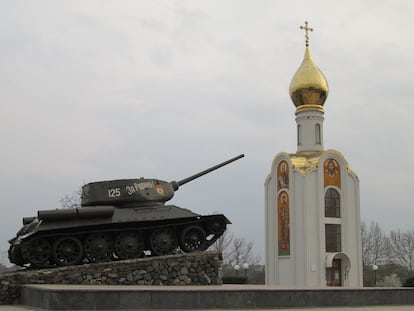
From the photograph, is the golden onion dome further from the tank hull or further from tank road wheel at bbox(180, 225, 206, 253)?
tank road wheel at bbox(180, 225, 206, 253)

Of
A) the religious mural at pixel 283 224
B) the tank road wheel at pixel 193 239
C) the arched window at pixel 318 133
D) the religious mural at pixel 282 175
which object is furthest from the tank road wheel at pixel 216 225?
the arched window at pixel 318 133

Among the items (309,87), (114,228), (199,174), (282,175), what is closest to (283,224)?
(282,175)

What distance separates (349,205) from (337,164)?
2537mm

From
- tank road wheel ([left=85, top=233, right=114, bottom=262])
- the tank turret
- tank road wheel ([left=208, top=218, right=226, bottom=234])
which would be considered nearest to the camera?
tank road wheel ([left=85, top=233, right=114, bottom=262])

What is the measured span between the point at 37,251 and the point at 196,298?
18.7ft

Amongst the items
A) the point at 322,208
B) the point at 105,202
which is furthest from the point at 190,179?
the point at 322,208

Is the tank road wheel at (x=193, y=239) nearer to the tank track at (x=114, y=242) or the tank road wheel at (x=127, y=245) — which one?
the tank track at (x=114, y=242)

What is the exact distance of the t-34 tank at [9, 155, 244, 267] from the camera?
1795 centimetres

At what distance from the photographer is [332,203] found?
39031 millimetres

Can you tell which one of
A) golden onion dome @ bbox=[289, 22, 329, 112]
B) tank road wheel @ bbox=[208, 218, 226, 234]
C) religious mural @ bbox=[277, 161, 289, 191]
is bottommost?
tank road wheel @ bbox=[208, 218, 226, 234]

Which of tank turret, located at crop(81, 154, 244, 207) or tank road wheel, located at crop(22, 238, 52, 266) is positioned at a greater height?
tank turret, located at crop(81, 154, 244, 207)

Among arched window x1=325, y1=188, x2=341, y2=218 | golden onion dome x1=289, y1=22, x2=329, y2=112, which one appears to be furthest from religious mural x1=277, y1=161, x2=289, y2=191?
golden onion dome x1=289, y1=22, x2=329, y2=112

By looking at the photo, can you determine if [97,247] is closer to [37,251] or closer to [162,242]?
[37,251]

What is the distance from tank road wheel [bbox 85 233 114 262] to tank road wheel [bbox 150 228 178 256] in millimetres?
1305
